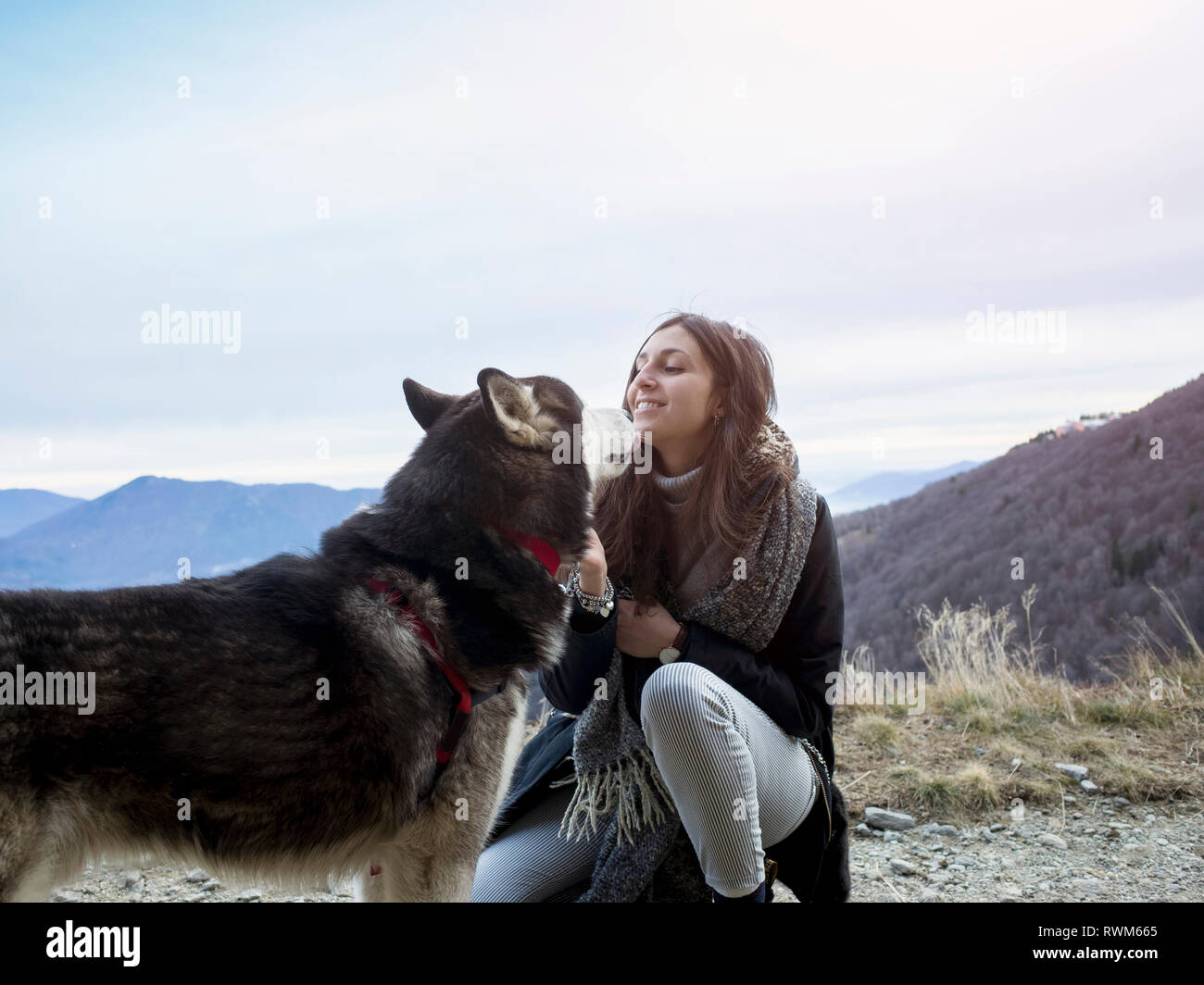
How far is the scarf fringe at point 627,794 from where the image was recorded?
3.12m

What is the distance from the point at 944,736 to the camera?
18.1 ft

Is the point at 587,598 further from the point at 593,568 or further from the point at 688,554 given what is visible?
the point at 688,554

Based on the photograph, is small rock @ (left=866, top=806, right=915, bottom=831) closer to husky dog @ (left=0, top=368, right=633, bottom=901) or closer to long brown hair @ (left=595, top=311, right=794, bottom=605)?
long brown hair @ (left=595, top=311, right=794, bottom=605)

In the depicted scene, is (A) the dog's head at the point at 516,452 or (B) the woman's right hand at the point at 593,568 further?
(B) the woman's right hand at the point at 593,568

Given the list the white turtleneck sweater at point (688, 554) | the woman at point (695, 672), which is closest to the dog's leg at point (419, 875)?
the woman at point (695, 672)

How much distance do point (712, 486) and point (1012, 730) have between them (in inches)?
139

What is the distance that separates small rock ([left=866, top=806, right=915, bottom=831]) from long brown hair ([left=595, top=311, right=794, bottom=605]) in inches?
82.9

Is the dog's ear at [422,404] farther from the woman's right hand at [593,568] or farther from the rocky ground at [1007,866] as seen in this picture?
the rocky ground at [1007,866]

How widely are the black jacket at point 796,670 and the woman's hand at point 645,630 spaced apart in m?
0.07

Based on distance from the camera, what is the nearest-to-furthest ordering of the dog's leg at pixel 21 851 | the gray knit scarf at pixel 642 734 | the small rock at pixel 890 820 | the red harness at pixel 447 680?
the dog's leg at pixel 21 851 → the red harness at pixel 447 680 → the gray knit scarf at pixel 642 734 → the small rock at pixel 890 820

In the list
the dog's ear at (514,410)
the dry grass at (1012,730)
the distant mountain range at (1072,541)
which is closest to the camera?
the dog's ear at (514,410)

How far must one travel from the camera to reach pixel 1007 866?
399cm

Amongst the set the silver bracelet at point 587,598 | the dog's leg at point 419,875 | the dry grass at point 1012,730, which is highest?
the silver bracelet at point 587,598
